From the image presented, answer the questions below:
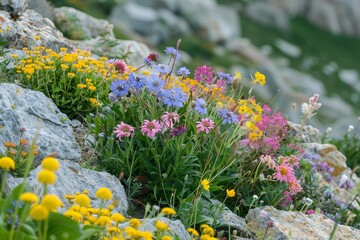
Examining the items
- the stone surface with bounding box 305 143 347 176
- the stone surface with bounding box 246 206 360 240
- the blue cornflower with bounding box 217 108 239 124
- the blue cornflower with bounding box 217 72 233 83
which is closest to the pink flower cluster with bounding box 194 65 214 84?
the blue cornflower with bounding box 217 72 233 83

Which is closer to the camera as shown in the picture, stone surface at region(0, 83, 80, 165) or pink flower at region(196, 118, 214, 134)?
stone surface at region(0, 83, 80, 165)

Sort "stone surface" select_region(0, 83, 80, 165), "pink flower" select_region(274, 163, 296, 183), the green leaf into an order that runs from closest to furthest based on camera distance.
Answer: the green leaf < "stone surface" select_region(0, 83, 80, 165) < "pink flower" select_region(274, 163, 296, 183)

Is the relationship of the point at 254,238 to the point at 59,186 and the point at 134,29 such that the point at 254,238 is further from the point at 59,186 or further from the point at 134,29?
the point at 134,29

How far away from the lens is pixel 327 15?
6662 cm

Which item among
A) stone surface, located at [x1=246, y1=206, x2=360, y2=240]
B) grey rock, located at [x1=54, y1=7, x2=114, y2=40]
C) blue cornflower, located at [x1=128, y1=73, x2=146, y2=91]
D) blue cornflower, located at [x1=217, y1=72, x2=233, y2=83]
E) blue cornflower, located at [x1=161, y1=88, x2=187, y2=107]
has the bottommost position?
grey rock, located at [x1=54, y1=7, x2=114, y2=40]

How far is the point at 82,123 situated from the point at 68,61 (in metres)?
0.67

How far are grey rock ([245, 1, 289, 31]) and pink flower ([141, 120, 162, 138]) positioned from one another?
179ft

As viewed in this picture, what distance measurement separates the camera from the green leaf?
4.11 m

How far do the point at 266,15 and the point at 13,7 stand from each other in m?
52.0

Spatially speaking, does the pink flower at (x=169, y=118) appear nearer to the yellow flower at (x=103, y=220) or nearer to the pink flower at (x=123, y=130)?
the pink flower at (x=123, y=130)

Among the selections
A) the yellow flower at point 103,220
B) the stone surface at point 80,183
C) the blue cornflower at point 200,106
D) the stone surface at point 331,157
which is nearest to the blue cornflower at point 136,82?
the blue cornflower at point 200,106

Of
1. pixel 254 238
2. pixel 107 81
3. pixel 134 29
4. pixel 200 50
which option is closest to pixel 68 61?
pixel 107 81

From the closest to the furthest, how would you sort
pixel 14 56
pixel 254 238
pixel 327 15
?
pixel 254 238
pixel 14 56
pixel 327 15

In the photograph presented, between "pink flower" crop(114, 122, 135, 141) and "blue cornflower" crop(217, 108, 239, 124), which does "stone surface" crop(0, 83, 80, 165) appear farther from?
"blue cornflower" crop(217, 108, 239, 124)
